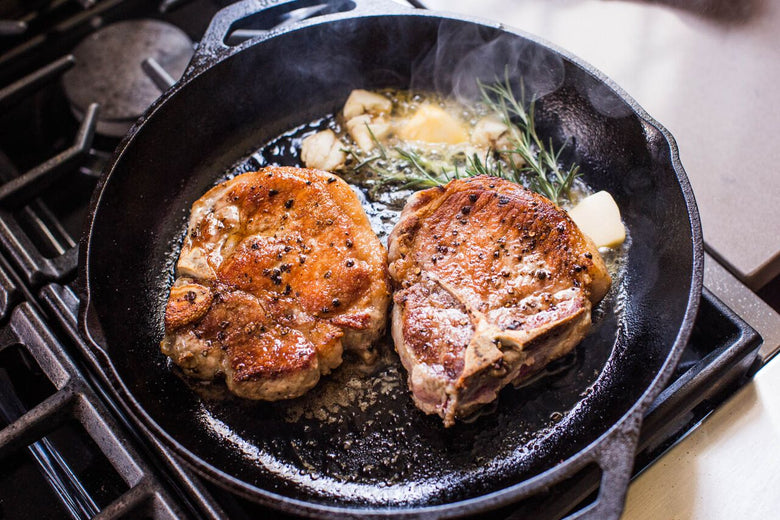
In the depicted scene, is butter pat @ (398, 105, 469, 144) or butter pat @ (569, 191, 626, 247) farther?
butter pat @ (398, 105, 469, 144)

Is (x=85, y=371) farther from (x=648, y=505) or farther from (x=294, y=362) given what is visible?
(x=648, y=505)

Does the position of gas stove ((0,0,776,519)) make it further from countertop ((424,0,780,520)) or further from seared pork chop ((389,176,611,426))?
seared pork chop ((389,176,611,426))

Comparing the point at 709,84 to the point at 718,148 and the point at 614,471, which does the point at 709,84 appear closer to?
the point at 718,148

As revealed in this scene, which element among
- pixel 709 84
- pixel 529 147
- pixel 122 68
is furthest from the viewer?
pixel 122 68

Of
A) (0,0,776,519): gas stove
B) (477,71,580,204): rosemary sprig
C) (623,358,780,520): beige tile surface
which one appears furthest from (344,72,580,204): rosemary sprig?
(623,358,780,520): beige tile surface

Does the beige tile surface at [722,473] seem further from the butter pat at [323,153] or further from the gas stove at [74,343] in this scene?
the butter pat at [323,153]

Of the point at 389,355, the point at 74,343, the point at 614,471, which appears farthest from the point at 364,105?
the point at 614,471
